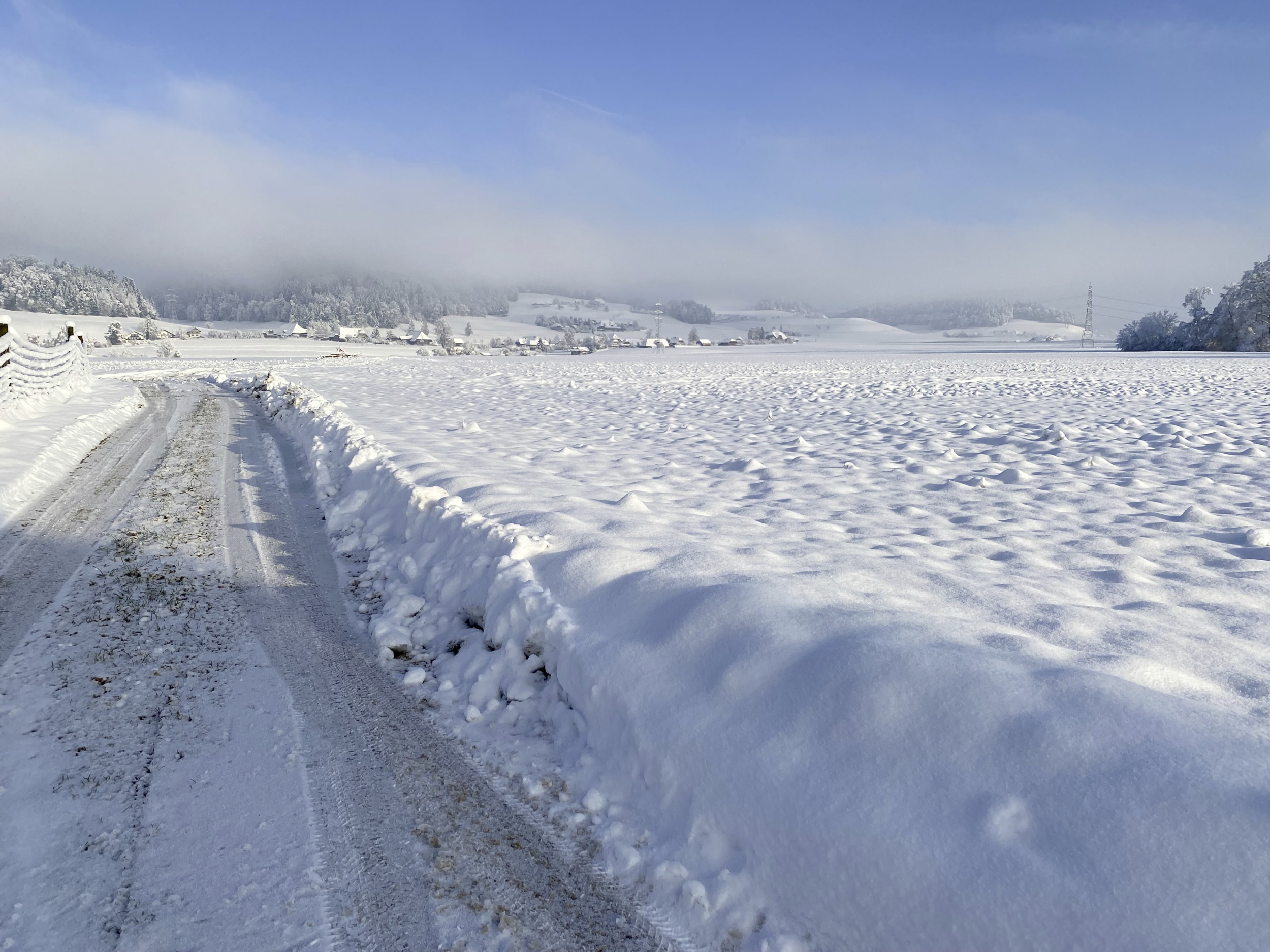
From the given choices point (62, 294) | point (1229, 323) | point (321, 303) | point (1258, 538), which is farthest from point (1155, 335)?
point (62, 294)

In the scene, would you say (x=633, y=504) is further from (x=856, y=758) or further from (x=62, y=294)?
(x=62, y=294)

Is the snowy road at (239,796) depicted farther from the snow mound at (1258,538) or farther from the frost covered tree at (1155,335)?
the frost covered tree at (1155,335)

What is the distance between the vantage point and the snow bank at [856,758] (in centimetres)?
200

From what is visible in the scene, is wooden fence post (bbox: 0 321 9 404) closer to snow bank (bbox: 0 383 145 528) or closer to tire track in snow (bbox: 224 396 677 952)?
snow bank (bbox: 0 383 145 528)

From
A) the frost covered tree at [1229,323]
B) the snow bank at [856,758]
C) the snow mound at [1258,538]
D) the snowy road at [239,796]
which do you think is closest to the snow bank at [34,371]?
the snowy road at [239,796]

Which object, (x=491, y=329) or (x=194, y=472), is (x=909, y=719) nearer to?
(x=194, y=472)

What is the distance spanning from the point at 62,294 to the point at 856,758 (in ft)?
538

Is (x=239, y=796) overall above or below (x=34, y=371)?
below

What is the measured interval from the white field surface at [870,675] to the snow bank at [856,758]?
0.01 meters

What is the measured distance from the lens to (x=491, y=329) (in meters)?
159

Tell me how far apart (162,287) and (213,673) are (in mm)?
229470

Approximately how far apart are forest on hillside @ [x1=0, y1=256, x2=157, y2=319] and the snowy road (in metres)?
151

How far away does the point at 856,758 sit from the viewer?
258cm

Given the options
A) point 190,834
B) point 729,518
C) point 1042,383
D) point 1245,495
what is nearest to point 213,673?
point 190,834
